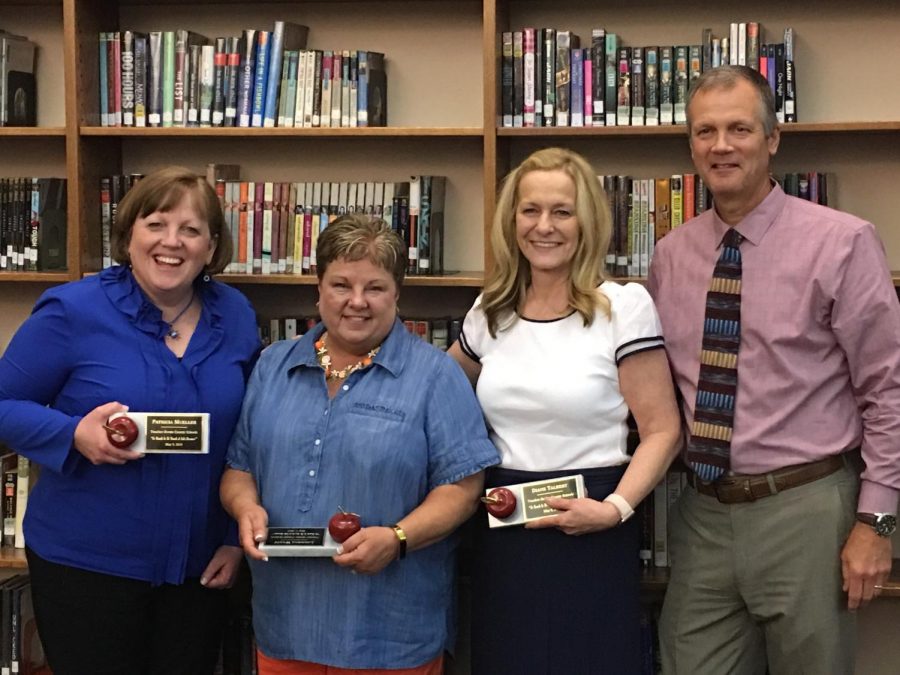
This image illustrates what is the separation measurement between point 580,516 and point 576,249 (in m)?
0.58

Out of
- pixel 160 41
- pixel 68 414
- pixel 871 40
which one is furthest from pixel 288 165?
pixel 871 40

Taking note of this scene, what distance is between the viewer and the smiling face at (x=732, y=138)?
2.32 meters

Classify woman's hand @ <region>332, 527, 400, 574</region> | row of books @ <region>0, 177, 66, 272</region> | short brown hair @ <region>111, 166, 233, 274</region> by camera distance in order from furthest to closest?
row of books @ <region>0, 177, 66, 272</region>, short brown hair @ <region>111, 166, 233, 274</region>, woman's hand @ <region>332, 527, 400, 574</region>

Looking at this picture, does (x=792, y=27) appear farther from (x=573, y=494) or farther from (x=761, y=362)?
(x=573, y=494)

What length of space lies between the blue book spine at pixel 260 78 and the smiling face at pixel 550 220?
1200 millimetres

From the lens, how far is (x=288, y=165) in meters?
3.48

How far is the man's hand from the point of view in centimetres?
226

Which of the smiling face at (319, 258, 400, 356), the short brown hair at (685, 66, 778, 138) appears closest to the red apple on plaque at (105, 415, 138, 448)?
the smiling face at (319, 258, 400, 356)

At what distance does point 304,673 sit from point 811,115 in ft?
7.24

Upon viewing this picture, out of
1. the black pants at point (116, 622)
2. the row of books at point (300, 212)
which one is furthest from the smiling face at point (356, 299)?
the row of books at point (300, 212)

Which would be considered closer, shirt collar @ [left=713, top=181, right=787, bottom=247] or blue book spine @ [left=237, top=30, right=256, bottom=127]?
shirt collar @ [left=713, top=181, right=787, bottom=247]

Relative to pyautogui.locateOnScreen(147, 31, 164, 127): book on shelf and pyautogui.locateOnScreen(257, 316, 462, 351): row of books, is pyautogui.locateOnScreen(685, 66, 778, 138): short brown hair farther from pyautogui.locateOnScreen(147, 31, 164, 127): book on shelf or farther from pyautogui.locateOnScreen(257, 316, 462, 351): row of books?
pyautogui.locateOnScreen(147, 31, 164, 127): book on shelf

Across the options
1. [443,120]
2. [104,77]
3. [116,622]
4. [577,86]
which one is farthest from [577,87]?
[116,622]

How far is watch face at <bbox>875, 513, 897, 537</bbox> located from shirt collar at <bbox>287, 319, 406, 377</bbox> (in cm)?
107
